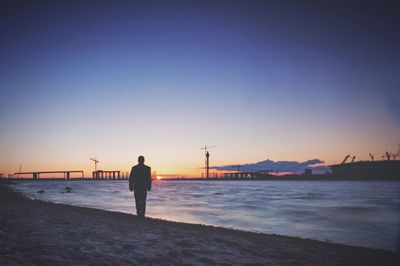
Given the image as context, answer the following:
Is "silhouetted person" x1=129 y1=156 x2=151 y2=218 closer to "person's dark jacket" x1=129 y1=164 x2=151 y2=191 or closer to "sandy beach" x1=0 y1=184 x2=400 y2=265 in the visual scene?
"person's dark jacket" x1=129 y1=164 x2=151 y2=191

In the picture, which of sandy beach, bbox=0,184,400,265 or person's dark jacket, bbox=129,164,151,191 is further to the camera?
person's dark jacket, bbox=129,164,151,191

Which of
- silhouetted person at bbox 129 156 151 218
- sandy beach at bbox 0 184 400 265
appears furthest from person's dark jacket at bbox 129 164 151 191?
sandy beach at bbox 0 184 400 265

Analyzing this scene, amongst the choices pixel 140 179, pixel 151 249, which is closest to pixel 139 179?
pixel 140 179

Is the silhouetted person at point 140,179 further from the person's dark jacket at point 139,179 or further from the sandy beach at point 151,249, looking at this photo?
the sandy beach at point 151,249

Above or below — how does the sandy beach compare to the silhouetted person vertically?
below

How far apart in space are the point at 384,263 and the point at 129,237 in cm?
600

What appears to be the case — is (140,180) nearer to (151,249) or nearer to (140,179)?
(140,179)

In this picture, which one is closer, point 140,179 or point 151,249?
point 151,249

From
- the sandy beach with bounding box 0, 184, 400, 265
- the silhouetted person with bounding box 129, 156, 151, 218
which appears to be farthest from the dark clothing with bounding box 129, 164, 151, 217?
the sandy beach with bounding box 0, 184, 400, 265

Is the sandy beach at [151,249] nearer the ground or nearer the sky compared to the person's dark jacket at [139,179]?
nearer the ground

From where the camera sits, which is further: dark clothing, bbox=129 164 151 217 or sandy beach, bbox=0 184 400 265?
dark clothing, bbox=129 164 151 217

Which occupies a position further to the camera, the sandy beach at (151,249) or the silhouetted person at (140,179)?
the silhouetted person at (140,179)

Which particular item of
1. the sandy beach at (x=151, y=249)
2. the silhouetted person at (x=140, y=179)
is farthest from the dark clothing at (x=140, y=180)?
the sandy beach at (x=151, y=249)

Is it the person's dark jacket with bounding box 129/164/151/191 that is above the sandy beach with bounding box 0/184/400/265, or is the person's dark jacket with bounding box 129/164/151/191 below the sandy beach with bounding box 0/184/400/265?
above
